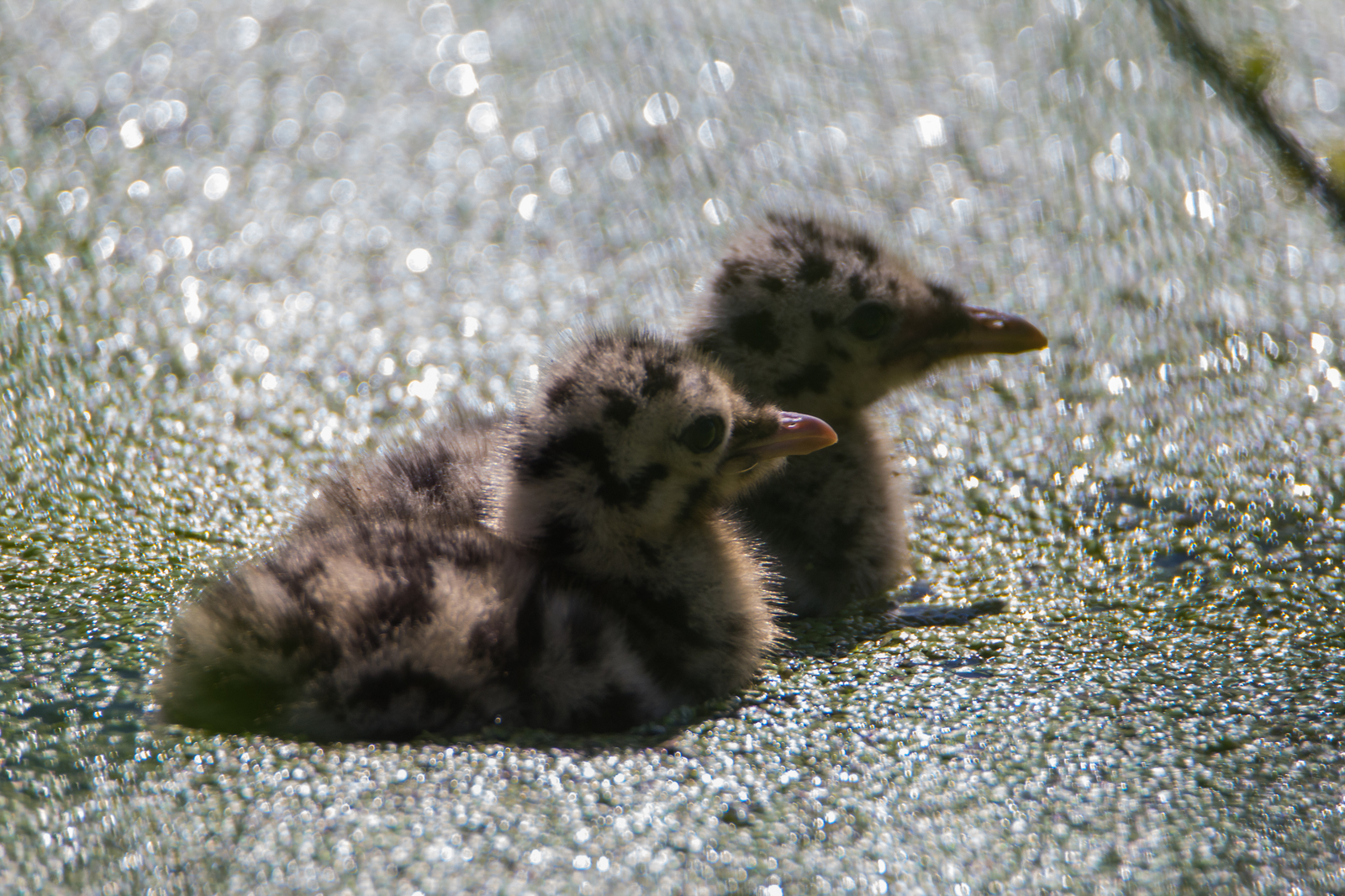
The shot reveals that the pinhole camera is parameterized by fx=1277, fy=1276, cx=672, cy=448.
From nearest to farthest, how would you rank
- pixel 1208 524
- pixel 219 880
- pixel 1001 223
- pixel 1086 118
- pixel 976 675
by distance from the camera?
1. pixel 219 880
2. pixel 976 675
3. pixel 1208 524
4. pixel 1001 223
5. pixel 1086 118

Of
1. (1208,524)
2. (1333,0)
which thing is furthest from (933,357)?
(1333,0)

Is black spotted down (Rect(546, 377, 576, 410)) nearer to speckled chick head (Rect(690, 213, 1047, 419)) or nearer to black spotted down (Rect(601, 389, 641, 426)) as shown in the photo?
black spotted down (Rect(601, 389, 641, 426))

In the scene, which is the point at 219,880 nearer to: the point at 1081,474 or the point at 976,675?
the point at 976,675

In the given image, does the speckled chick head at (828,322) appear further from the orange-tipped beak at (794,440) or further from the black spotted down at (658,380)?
the black spotted down at (658,380)

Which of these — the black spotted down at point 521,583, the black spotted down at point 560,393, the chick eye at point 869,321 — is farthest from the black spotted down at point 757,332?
the black spotted down at point 560,393

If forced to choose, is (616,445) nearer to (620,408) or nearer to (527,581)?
(620,408)

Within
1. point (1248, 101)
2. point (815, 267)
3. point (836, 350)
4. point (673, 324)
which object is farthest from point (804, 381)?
point (1248, 101)

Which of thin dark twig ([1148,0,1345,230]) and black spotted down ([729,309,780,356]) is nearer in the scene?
black spotted down ([729,309,780,356])

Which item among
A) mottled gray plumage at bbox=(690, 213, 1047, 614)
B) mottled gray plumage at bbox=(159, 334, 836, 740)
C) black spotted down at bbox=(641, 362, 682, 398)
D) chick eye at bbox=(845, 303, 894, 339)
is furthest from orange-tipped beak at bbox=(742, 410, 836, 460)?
chick eye at bbox=(845, 303, 894, 339)
